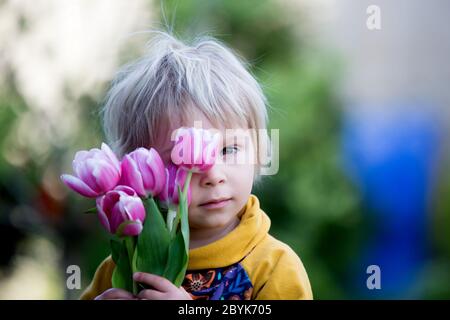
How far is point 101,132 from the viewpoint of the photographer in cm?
121

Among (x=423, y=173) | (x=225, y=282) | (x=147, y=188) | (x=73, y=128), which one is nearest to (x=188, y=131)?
(x=147, y=188)

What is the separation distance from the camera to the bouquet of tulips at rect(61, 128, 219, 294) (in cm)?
89

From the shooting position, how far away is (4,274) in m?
1.34

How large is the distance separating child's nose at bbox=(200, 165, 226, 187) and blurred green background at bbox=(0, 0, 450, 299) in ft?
0.67

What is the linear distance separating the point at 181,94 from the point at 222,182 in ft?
0.45

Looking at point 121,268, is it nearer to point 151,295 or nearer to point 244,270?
point 151,295

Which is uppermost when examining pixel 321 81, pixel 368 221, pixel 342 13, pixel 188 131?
pixel 342 13

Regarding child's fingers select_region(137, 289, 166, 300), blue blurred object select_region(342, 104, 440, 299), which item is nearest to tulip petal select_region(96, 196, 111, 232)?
child's fingers select_region(137, 289, 166, 300)

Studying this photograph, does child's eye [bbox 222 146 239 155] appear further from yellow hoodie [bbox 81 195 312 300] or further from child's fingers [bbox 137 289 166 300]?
child's fingers [bbox 137 289 166 300]

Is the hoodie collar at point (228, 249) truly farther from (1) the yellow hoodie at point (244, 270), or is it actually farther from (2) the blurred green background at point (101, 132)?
(2) the blurred green background at point (101, 132)

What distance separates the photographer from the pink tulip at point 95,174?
88 cm
